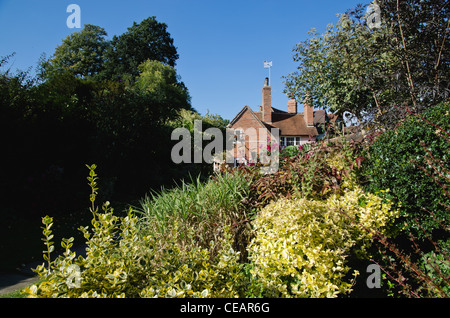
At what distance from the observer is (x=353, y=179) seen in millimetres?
3922

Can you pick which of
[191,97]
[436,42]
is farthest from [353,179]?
[191,97]

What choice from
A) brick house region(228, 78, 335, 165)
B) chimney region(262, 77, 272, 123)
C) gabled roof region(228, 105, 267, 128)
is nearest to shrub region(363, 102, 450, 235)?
brick house region(228, 78, 335, 165)

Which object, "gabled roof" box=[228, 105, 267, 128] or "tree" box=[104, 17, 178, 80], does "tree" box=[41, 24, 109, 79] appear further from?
"gabled roof" box=[228, 105, 267, 128]

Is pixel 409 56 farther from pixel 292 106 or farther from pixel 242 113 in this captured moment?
pixel 292 106

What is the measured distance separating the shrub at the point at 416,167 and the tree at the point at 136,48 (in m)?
31.5

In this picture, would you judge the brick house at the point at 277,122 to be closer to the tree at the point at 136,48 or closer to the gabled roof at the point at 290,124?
the gabled roof at the point at 290,124

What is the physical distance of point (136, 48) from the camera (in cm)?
3356

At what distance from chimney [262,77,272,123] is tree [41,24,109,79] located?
729 inches

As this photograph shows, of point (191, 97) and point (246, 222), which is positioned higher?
point (191, 97)

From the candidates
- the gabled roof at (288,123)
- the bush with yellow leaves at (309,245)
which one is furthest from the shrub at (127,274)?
the gabled roof at (288,123)

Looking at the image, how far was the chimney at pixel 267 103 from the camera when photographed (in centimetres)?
2644
